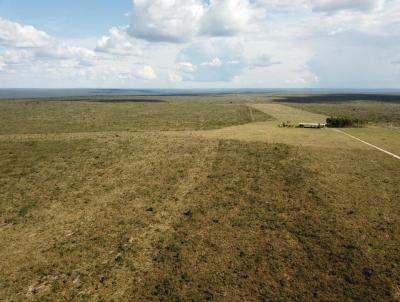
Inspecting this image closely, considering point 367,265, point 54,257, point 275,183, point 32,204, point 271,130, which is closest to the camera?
point 367,265

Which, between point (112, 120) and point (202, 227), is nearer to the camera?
point (202, 227)

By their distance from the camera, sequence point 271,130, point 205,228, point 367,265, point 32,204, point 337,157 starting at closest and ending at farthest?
1. point 367,265
2. point 205,228
3. point 32,204
4. point 337,157
5. point 271,130

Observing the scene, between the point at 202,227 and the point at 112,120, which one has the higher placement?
the point at 112,120

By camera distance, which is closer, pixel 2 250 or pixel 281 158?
pixel 2 250

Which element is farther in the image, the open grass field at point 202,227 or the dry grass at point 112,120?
the dry grass at point 112,120

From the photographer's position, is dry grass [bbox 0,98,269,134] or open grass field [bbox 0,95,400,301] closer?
open grass field [bbox 0,95,400,301]

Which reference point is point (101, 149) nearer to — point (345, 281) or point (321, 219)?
point (321, 219)

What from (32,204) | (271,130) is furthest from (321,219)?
(271,130)
